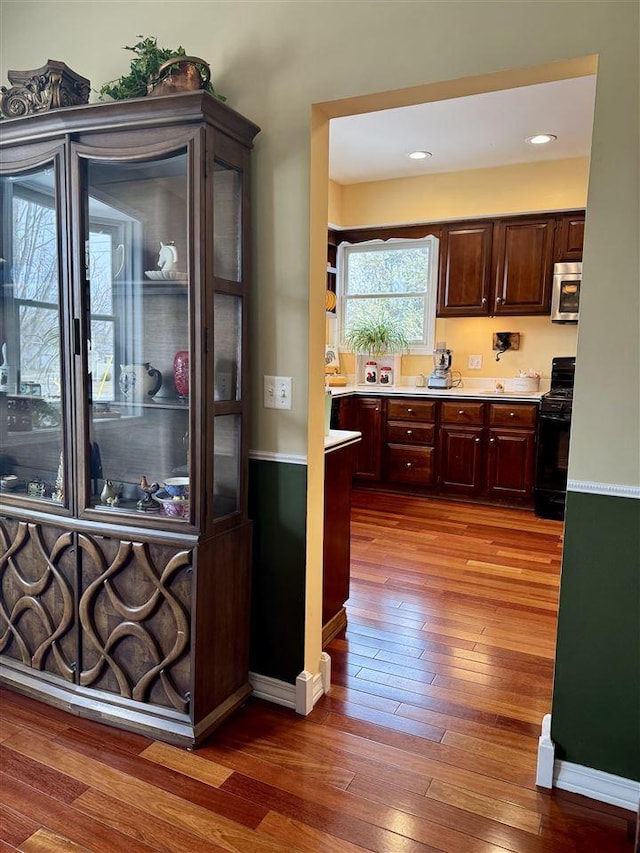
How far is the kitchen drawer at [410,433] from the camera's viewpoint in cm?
526

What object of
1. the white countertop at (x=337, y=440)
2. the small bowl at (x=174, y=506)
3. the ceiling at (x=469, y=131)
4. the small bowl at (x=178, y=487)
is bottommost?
the small bowl at (x=174, y=506)

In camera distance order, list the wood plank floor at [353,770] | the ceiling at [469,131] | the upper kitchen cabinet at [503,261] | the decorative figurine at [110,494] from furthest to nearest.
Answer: the upper kitchen cabinet at [503,261], the ceiling at [469,131], the decorative figurine at [110,494], the wood plank floor at [353,770]

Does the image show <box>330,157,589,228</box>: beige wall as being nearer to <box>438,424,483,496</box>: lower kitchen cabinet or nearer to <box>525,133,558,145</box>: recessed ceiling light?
<box>525,133,558,145</box>: recessed ceiling light

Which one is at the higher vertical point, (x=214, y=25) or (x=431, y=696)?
A: (x=214, y=25)

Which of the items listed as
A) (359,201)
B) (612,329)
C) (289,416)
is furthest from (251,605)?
(359,201)

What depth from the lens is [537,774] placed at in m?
1.89

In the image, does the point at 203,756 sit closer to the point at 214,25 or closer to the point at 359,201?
the point at 214,25

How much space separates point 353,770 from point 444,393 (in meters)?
3.67

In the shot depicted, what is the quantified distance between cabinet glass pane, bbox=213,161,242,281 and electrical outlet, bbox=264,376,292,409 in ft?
1.26

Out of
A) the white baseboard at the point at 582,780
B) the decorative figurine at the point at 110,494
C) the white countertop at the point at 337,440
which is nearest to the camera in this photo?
the white baseboard at the point at 582,780

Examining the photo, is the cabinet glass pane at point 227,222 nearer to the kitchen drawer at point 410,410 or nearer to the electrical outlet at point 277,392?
the electrical outlet at point 277,392

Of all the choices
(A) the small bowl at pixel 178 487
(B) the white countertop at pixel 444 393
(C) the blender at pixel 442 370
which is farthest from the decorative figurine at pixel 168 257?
(C) the blender at pixel 442 370

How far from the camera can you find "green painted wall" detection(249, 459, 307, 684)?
2.21 metres

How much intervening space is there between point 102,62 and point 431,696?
2867 mm
